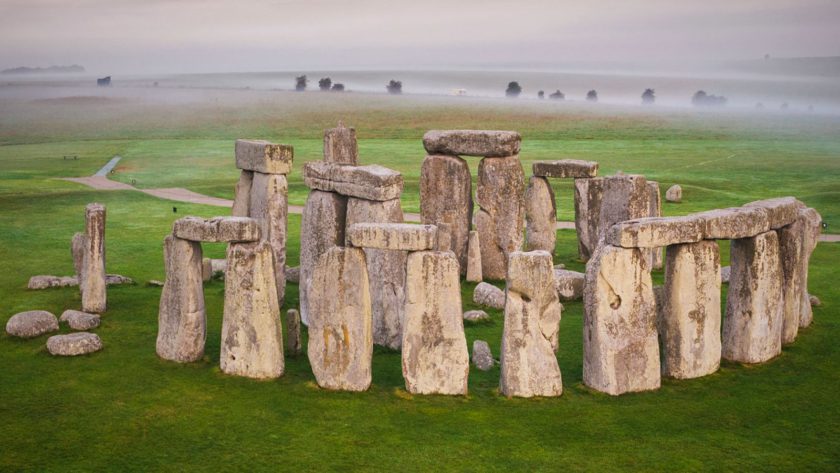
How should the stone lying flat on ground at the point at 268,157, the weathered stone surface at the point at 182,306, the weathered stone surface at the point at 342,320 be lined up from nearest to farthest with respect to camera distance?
the weathered stone surface at the point at 342,320
the weathered stone surface at the point at 182,306
the stone lying flat on ground at the point at 268,157

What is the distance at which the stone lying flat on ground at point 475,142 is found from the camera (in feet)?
65.2

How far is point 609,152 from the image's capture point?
52688 mm

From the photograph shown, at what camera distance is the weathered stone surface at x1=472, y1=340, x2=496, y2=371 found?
13914 mm

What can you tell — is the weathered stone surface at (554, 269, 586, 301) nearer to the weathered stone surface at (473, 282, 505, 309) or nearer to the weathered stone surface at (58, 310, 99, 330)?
the weathered stone surface at (473, 282, 505, 309)

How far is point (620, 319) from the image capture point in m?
12.5

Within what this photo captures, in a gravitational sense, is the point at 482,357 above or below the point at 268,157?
below

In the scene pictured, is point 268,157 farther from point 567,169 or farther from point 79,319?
point 567,169

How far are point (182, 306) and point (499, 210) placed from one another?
27.7 feet

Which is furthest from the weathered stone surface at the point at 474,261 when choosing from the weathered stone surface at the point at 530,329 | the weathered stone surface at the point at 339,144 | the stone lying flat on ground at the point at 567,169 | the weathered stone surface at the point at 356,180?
the weathered stone surface at the point at 530,329

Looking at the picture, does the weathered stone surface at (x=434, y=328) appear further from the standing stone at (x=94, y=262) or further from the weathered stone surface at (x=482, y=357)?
the standing stone at (x=94, y=262)

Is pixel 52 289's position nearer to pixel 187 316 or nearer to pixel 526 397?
pixel 187 316

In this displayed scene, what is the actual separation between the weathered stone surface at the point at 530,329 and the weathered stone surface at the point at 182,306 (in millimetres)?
4440

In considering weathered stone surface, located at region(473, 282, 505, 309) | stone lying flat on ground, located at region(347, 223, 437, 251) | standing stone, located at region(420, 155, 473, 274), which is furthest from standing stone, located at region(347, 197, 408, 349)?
standing stone, located at region(420, 155, 473, 274)

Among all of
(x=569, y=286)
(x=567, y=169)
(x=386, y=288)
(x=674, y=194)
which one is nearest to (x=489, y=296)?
(x=569, y=286)
